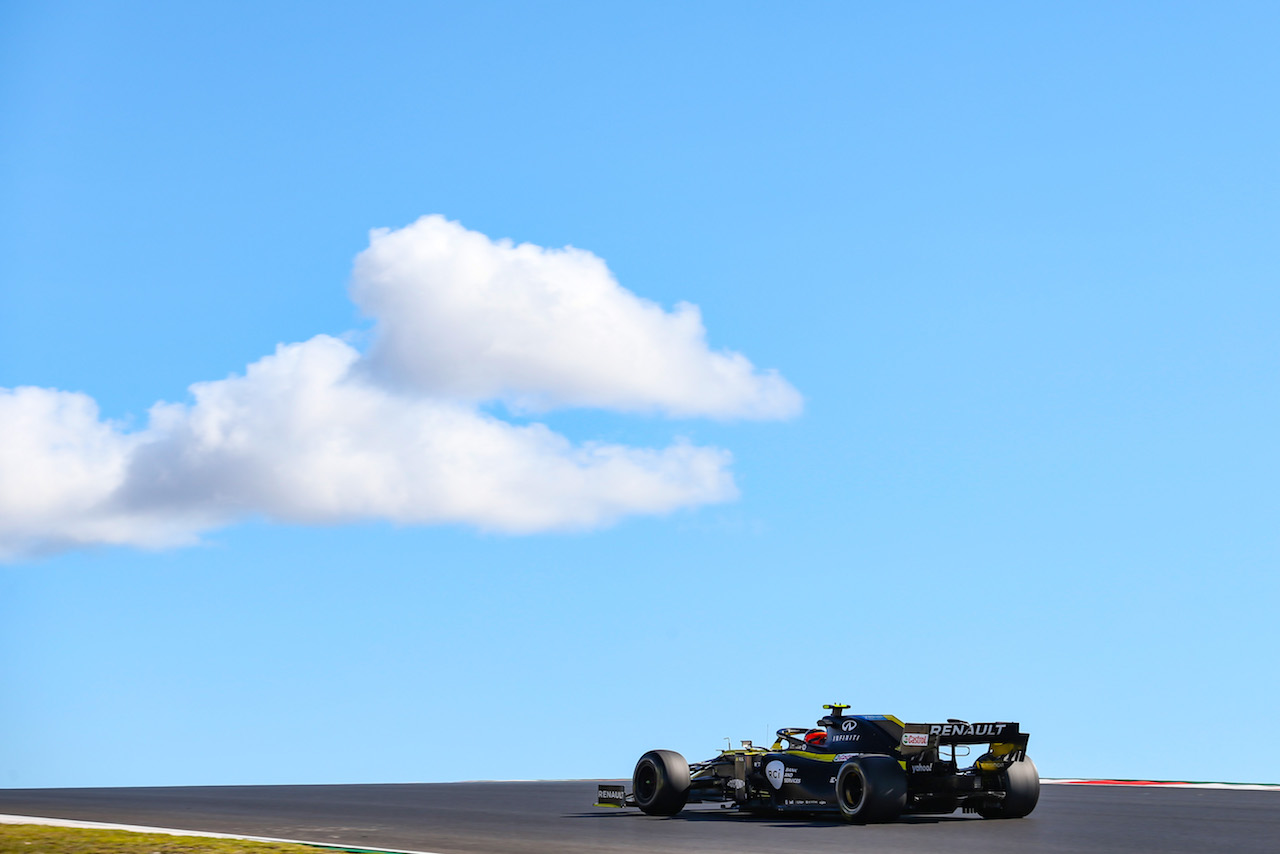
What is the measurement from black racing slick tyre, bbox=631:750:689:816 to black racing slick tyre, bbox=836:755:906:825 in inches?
114

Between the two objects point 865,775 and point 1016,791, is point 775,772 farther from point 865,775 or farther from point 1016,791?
point 1016,791

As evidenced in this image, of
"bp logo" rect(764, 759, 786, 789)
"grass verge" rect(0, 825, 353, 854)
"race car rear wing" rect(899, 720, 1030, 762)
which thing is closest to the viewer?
"grass verge" rect(0, 825, 353, 854)

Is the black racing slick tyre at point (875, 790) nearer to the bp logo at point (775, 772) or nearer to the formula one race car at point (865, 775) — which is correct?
the formula one race car at point (865, 775)

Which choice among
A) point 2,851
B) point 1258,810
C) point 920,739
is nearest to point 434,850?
point 2,851

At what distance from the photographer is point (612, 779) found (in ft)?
158

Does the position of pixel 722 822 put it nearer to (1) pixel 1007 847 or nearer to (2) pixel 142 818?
(1) pixel 1007 847

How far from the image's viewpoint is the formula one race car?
18.2m

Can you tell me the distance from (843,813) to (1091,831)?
3.47 meters

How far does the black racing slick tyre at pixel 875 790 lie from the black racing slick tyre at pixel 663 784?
9.47 ft

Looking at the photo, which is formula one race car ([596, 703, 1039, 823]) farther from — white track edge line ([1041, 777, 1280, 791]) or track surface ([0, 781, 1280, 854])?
white track edge line ([1041, 777, 1280, 791])

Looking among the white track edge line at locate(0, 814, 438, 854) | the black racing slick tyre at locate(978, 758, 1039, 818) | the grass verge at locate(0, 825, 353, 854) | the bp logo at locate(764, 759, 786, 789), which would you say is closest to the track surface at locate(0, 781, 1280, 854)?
the black racing slick tyre at locate(978, 758, 1039, 818)

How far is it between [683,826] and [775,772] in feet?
8.57

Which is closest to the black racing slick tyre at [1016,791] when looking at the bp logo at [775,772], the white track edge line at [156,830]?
the bp logo at [775,772]

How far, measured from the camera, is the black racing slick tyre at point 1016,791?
18.8 m
